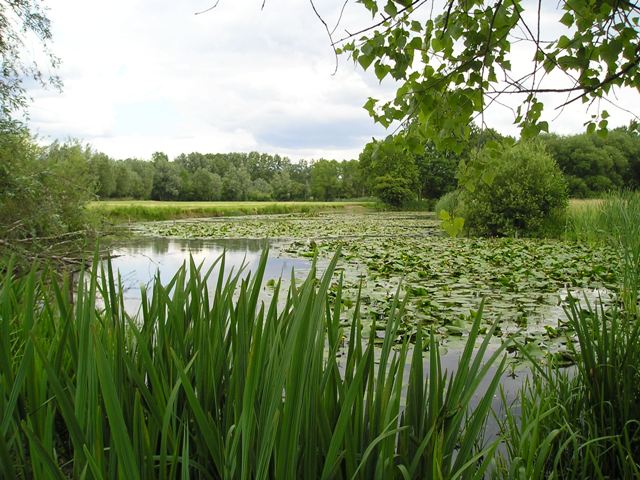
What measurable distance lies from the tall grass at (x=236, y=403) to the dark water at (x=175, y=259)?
5.36m

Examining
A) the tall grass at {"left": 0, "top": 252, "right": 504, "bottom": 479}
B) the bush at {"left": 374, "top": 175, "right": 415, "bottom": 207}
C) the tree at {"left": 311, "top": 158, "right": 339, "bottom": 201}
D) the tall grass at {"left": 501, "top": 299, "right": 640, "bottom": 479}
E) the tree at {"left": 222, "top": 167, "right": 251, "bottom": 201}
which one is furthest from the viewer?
the tree at {"left": 311, "top": 158, "right": 339, "bottom": 201}

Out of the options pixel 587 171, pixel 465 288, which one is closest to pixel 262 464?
pixel 465 288

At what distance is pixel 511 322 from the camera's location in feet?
16.3

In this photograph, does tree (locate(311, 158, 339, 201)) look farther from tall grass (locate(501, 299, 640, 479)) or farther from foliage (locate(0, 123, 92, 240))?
tall grass (locate(501, 299, 640, 479))

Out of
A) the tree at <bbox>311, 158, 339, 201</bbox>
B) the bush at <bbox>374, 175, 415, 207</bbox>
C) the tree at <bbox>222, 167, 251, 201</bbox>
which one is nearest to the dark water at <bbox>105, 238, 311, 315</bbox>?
the bush at <bbox>374, 175, 415, 207</bbox>

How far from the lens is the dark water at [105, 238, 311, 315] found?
8.49m

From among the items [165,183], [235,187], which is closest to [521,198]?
[165,183]

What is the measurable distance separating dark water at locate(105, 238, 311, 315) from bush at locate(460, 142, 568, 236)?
278 inches

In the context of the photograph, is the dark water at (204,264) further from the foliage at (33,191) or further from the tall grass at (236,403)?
the tall grass at (236,403)

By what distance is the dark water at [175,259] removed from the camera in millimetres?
8491

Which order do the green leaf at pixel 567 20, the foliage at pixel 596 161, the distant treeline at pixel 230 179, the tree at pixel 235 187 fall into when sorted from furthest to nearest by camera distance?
the tree at pixel 235 187 < the distant treeline at pixel 230 179 < the foliage at pixel 596 161 < the green leaf at pixel 567 20

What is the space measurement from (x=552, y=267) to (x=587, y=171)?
43.4 m

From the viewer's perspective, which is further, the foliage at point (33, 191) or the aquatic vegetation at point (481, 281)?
the foliage at point (33, 191)

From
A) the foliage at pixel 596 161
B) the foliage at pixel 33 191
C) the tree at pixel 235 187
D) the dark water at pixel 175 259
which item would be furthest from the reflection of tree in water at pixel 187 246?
the tree at pixel 235 187
